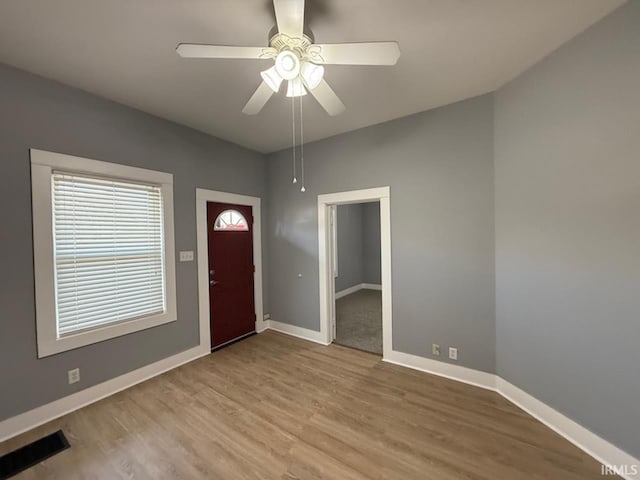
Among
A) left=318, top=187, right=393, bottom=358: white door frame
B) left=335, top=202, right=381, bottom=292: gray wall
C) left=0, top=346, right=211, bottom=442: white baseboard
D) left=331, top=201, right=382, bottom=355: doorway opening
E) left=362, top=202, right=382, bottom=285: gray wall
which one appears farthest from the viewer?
left=362, top=202, right=382, bottom=285: gray wall

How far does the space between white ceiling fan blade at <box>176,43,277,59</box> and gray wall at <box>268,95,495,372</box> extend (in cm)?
190

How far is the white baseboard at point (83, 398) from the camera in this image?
1921 mm

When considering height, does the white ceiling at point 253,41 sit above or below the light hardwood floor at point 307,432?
above

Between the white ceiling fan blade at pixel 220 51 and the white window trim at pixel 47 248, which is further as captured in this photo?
the white window trim at pixel 47 248

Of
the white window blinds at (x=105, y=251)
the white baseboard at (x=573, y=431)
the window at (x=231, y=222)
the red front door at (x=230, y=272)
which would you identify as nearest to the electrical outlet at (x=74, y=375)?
the white window blinds at (x=105, y=251)

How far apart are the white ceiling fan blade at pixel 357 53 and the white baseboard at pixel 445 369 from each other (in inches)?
111

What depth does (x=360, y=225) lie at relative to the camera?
7352mm

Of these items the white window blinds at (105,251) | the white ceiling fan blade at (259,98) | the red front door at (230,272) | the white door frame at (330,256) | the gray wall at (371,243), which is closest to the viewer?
the white ceiling fan blade at (259,98)

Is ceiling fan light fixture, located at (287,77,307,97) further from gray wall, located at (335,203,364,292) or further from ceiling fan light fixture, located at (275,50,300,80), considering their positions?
gray wall, located at (335,203,364,292)

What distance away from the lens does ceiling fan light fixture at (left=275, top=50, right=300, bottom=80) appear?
1.37m

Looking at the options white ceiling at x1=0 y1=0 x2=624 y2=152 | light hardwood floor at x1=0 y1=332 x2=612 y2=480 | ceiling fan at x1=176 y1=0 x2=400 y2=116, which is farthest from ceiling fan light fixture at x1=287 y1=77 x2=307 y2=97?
light hardwood floor at x1=0 y1=332 x2=612 y2=480

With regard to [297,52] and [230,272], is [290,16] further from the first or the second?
[230,272]

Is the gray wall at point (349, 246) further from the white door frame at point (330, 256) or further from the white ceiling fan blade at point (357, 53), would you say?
the white ceiling fan blade at point (357, 53)

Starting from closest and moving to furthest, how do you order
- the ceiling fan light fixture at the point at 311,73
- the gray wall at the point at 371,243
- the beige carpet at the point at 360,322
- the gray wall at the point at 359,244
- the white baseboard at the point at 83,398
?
the ceiling fan light fixture at the point at 311,73, the white baseboard at the point at 83,398, the beige carpet at the point at 360,322, the gray wall at the point at 359,244, the gray wall at the point at 371,243
